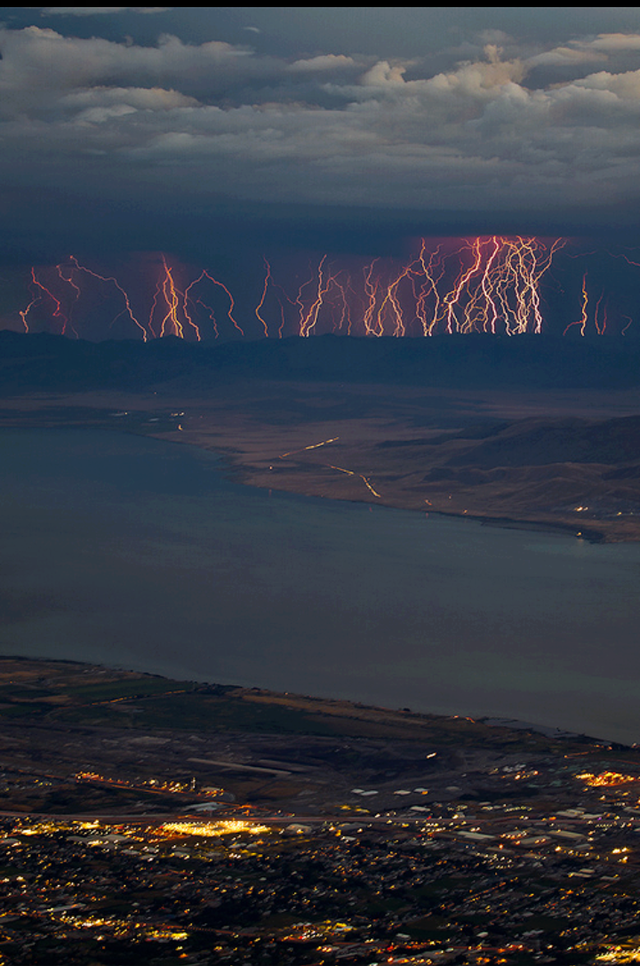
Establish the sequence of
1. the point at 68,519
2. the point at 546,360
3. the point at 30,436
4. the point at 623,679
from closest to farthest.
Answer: the point at 623,679, the point at 68,519, the point at 30,436, the point at 546,360

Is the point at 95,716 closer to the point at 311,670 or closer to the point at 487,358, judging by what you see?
the point at 311,670

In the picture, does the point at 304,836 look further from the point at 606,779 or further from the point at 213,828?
the point at 606,779

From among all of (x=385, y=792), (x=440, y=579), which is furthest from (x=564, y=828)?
(x=440, y=579)

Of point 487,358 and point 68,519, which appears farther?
point 487,358

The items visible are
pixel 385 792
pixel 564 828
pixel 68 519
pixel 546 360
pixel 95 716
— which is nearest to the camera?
pixel 564 828

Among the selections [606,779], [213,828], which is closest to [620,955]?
[606,779]

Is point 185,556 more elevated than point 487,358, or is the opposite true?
point 487,358
